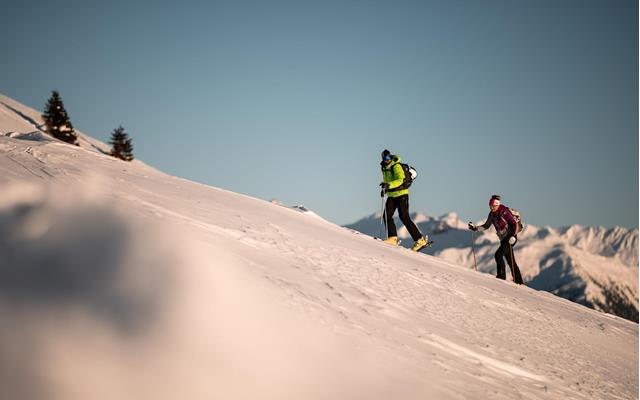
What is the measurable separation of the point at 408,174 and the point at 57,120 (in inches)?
1818

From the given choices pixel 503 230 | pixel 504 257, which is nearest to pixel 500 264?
pixel 504 257

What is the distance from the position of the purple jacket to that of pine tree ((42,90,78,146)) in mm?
44499

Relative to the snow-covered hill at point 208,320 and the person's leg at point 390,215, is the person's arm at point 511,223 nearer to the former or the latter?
the person's leg at point 390,215

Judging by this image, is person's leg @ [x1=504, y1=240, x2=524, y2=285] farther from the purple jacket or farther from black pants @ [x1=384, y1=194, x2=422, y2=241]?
black pants @ [x1=384, y1=194, x2=422, y2=241]

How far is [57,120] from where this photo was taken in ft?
150

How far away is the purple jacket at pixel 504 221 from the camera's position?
11.5 meters

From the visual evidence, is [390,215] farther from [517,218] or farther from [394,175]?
[517,218]

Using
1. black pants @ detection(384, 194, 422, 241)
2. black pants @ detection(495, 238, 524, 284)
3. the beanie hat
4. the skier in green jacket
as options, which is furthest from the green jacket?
black pants @ detection(495, 238, 524, 284)

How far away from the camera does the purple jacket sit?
11.5 m

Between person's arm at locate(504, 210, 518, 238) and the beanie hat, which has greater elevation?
the beanie hat

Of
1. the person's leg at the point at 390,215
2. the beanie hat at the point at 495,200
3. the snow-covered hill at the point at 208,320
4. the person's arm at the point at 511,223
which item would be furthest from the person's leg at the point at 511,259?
the snow-covered hill at the point at 208,320

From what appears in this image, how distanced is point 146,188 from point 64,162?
4.05 feet

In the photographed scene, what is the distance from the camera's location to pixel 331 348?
2.99m

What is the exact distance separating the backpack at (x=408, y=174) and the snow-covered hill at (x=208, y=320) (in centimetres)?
565
